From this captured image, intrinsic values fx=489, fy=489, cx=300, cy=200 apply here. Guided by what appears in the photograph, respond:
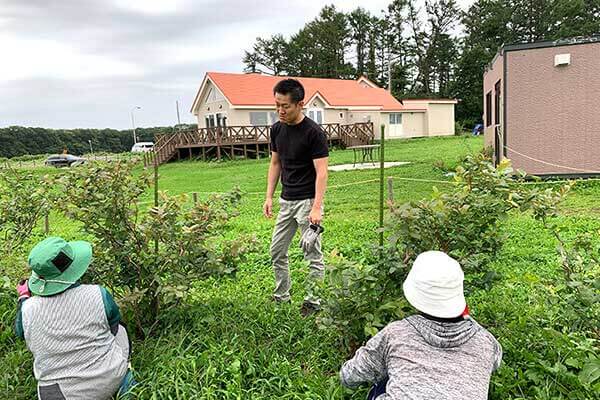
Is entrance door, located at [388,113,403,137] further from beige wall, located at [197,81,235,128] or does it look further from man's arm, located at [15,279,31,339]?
man's arm, located at [15,279,31,339]

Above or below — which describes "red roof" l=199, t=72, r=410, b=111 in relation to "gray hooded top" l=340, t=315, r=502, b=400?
above

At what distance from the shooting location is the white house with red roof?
2512cm

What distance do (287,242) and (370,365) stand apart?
168 centimetres

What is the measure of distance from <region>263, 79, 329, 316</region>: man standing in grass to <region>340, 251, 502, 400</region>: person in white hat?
1375 mm

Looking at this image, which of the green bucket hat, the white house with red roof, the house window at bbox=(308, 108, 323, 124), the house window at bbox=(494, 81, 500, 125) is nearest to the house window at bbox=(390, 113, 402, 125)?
the white house with red roof

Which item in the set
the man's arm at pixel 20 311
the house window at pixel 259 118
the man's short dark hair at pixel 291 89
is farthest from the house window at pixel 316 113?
the man's arm at pixel 20 311

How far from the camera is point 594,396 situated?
2.14 meters

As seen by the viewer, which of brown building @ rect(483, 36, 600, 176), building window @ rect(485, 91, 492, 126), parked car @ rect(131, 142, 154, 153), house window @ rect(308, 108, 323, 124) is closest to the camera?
parked car @ rect(131, 142, 154, 153)

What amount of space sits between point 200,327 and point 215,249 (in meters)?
0.48

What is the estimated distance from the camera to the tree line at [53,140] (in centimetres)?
3362

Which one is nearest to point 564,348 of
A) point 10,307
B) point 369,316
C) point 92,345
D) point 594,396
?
point 594,396

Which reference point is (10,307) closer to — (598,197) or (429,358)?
(429,358)

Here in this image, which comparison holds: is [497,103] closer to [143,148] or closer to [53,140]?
[143,148]

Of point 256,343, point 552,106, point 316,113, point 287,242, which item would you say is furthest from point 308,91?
point 256,343
